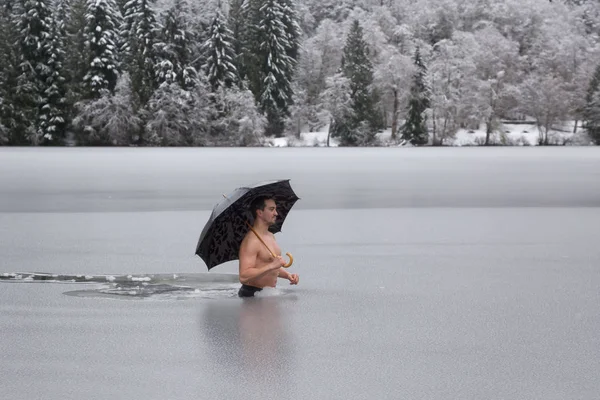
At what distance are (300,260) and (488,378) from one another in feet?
15.3

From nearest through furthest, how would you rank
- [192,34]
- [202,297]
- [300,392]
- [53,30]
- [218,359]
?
[300,392] < [218,359] < [202,297] < [53,30] < [192,34]

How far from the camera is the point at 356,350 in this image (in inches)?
211

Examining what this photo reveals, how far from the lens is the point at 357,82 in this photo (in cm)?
8762

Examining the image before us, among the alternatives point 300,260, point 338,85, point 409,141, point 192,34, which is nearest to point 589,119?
point 409,141

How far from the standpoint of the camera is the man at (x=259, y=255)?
273 inches

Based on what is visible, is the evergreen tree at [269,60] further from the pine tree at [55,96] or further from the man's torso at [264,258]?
the man's torso at [264,258]

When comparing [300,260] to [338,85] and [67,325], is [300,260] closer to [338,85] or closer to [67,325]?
[67,325]

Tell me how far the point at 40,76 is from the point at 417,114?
33526 mm

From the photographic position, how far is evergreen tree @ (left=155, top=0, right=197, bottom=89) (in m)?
80.6

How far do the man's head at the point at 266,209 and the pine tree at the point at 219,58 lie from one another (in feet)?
253

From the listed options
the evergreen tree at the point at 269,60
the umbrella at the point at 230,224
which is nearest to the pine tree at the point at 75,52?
the evergreen tree at the point at 269,60

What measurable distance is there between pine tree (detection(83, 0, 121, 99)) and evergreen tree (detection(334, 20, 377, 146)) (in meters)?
21.2

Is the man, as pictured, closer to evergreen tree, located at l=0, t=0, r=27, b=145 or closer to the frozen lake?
the frozen lake

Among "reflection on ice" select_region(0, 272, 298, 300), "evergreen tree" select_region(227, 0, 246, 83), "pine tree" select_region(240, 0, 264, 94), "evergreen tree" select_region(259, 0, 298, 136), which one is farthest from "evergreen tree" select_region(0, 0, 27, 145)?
"reflection on ice" select_region(0, 272, 298, 300)
